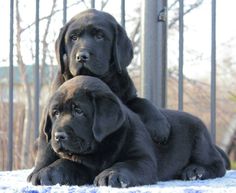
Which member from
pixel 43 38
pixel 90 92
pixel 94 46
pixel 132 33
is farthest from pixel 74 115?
pixel 132 33

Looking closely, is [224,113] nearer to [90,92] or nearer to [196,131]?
[196,131]

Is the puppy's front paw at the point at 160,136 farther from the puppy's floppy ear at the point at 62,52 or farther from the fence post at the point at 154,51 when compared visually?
the fence post at the point at 154,51

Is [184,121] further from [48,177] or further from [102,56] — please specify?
[48,177]

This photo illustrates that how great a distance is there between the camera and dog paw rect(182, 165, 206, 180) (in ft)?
7.63

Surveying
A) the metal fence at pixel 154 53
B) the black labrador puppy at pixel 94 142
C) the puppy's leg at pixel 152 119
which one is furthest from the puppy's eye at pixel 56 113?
the metal fence at pixel 154 53

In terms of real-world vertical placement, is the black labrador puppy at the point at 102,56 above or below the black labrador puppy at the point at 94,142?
above

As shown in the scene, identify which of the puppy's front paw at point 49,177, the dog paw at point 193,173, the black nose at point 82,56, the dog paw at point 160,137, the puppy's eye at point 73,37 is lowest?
the dog paw at point 193,173

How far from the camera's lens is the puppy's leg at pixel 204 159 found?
2.38 metres

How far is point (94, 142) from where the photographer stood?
6.65ft

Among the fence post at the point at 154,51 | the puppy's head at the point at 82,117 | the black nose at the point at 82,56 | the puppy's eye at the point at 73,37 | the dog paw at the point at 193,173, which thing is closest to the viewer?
the puppy's head at the point at 82,117

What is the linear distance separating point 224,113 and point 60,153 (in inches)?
259

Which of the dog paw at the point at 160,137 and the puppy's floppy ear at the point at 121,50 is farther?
the puppy's floppy ear at the point at 121,50

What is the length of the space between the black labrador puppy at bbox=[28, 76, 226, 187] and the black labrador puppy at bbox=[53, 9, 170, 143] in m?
0.32

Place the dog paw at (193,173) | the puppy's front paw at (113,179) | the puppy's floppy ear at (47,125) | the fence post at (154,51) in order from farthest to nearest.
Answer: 1. the fence post at (154,51)
2. the dog paw at (193,173)
3. the puppy's floppy ear at (47,125)
4. the puppy's front paw at (113,179)
